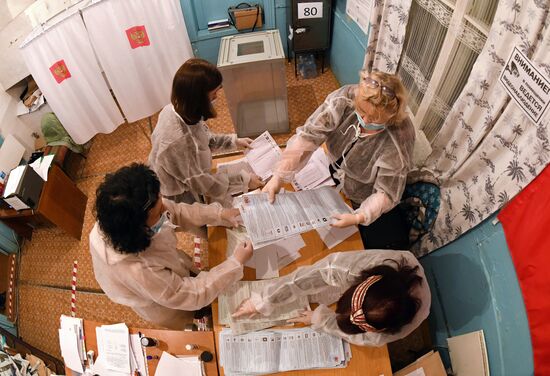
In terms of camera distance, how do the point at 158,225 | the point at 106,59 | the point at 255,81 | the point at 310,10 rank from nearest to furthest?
the point at 158,225
the point at 106,59
the point at 255,81
the point at 310,10

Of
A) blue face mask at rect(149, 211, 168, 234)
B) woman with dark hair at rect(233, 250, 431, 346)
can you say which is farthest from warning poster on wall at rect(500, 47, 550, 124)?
blue face mask at rect(149, 211, 168, 234)

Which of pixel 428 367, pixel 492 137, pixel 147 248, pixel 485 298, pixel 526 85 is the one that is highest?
pixel 526 85

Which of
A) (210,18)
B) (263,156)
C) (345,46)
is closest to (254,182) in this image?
(263,156)

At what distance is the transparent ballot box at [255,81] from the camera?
2.71 m

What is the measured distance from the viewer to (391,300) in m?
1.10

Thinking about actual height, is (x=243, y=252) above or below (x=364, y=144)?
below

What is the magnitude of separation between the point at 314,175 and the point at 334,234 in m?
0.40

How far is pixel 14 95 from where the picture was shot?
2.95 metres

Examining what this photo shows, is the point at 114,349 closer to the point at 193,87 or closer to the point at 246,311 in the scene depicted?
the point at 246,311

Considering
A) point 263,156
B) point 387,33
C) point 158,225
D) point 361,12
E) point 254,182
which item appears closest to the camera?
point 158,225

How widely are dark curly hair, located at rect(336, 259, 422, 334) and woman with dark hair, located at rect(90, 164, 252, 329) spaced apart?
55 centimetres

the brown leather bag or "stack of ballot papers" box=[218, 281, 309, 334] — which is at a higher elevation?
the brown leather bag

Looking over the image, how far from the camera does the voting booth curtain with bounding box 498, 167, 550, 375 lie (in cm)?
114

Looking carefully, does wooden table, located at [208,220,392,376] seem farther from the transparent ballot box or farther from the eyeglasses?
the transparent ballot box
